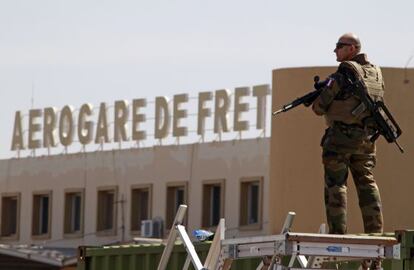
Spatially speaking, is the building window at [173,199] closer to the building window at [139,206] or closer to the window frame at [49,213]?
the building window at [139,206]

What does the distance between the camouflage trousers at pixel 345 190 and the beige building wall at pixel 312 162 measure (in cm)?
1301

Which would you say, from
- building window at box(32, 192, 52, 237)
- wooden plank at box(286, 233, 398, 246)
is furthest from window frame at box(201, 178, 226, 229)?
wooden plank at box(286, 233, 398, 246)

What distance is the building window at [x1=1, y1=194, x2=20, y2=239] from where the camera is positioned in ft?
185

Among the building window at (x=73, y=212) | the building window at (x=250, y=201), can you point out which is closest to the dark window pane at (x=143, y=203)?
the building window at (x=73, y=212)

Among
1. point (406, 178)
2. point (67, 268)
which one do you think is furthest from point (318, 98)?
point (67, 268)

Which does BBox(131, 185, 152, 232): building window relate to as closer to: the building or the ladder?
the building

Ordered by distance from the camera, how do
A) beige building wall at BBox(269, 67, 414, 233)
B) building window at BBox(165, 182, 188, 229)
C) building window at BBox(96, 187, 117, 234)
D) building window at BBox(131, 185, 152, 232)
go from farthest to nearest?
building window at BBox(96, 187, 117, 234) < building window at BBox(131, 185, 152, 232) < building window at BBox(165, 182, 188, 229) < beige building wall at BBox(269, 67, 414, 233)

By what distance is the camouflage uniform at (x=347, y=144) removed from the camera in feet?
43.2

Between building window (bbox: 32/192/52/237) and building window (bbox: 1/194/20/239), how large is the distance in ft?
2.37

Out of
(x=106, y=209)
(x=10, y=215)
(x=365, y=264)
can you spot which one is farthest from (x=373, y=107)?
(x=10, y=215)

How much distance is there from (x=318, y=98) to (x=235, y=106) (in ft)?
120

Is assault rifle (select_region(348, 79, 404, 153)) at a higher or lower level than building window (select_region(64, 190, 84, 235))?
higher

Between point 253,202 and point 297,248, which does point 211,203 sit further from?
point 297,248

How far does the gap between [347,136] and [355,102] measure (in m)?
0.35
